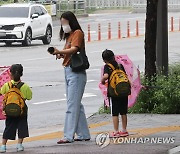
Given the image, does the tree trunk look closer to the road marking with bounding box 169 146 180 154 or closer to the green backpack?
the green backpack

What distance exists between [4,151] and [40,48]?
24.0m

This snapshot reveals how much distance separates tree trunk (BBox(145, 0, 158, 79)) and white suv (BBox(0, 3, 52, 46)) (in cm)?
1984

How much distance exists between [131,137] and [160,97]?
2721 millimetres

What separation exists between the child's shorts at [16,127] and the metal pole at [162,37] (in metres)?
5.25

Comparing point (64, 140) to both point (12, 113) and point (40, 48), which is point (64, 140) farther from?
point (40, 48)

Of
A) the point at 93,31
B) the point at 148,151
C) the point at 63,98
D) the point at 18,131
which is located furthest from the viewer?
the point at 93,31

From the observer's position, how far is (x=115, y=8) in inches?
2785

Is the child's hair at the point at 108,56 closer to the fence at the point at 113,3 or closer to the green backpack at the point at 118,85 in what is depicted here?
the green backpack at the point at 118,85

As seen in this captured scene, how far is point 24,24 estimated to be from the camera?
34.1 m

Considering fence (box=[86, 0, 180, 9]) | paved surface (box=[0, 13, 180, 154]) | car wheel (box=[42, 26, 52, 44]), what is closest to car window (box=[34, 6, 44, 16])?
car wheel (box=[42, 26, 52, 44])

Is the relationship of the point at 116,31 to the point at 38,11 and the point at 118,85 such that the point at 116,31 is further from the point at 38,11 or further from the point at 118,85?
the point at 118,85

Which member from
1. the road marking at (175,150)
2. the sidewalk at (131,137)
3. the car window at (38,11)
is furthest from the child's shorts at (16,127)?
the car window at (38,11)

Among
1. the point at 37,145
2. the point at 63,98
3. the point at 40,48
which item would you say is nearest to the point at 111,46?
the point at 40,48
